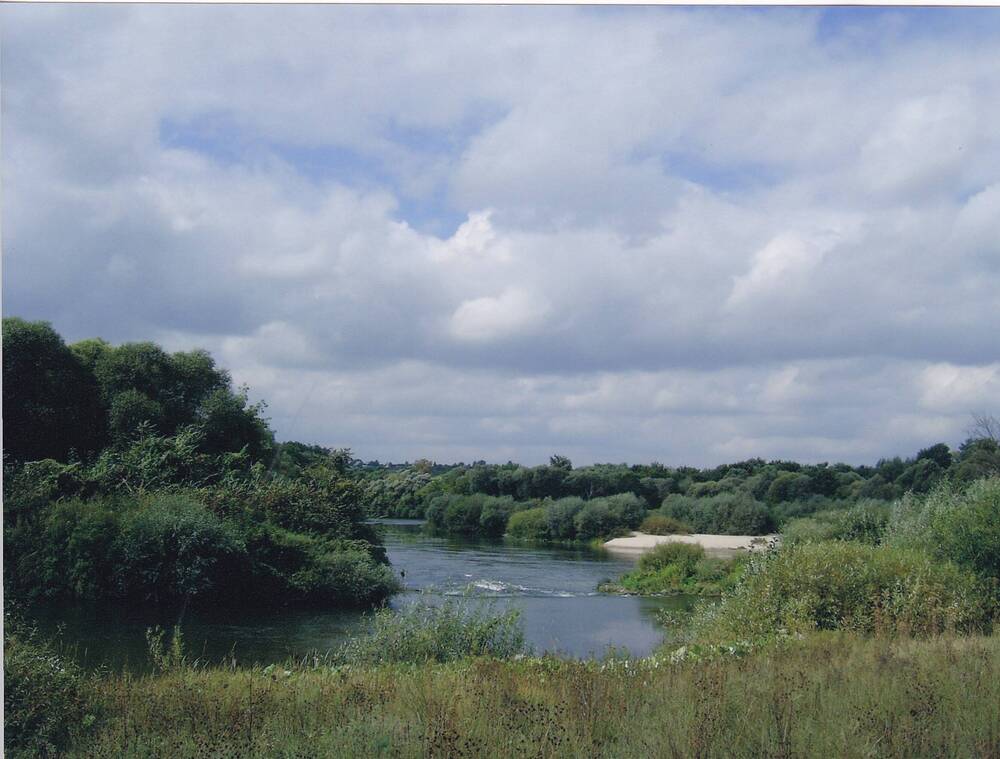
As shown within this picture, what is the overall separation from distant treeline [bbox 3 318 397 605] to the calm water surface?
3.05ft

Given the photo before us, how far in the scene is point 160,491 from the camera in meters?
21.8

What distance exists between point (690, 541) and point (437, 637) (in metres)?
28.4

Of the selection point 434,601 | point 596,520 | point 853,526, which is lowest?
point 434,601

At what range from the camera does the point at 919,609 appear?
468 inches

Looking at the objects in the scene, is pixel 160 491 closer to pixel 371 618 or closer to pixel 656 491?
pixel 371 618

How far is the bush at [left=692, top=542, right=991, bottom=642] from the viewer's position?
11.9 meters

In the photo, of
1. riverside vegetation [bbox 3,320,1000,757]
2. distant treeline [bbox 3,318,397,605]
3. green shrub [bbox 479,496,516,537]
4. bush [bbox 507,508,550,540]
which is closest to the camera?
riverside vegetation [bbox 3,320,1000,757]

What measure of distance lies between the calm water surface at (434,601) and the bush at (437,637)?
60 cm

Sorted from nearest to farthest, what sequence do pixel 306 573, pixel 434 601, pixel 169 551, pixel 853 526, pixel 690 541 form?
pixel 169 551, pixel 434 601, pixel 306 573, pixel 853 526, pixel 690 541

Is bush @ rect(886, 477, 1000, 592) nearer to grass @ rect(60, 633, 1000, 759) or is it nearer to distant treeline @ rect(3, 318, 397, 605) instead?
grass @ rect(60, 633, 1000, 759)

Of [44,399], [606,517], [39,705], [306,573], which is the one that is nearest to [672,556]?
[606,517]

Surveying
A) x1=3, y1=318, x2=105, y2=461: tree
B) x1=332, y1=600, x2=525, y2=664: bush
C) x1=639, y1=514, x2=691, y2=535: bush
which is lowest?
x1=639, y1=514, x2=691, y2=535: bush

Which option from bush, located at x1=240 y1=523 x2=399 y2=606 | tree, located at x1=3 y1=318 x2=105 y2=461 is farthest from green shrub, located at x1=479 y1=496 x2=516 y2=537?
tree, located at x1=3 y1=318 x2=105 y2=461

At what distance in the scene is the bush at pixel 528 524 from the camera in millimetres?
47344
